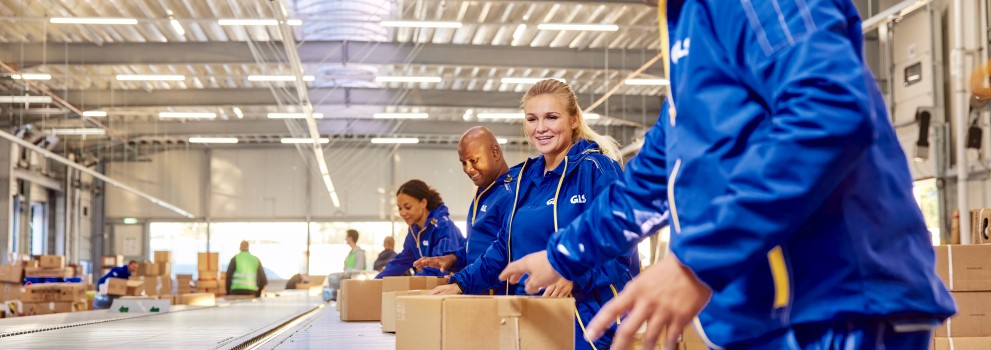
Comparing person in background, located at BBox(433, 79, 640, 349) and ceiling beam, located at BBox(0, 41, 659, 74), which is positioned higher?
ceiling beam, located at BBox(0, 41, 659, 74)

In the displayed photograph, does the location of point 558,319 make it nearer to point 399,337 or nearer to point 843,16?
point 399,337

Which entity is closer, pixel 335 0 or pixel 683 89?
pixel 683 89

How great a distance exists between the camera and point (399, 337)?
217 centimetres

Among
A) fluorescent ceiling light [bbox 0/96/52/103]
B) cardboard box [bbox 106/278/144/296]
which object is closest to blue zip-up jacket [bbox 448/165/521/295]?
cardboard box [bbox 106/278/144/296]

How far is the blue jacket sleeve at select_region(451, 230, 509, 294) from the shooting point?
2531 millimetres

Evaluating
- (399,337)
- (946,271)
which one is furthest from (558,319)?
(946,271)

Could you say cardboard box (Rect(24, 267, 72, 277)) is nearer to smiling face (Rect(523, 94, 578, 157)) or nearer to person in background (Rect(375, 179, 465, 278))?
person in background (Rect(375, 179, 465, 278))

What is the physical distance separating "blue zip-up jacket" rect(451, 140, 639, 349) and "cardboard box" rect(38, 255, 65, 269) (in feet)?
47.7

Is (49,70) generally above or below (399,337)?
above

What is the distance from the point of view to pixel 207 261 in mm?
20016

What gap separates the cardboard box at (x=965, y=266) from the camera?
4.45m

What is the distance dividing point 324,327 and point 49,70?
14.3 m

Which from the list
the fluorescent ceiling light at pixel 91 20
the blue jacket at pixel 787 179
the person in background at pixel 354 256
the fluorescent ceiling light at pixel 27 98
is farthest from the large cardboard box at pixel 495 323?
the fluorescent ceiling light at pixel 27 98

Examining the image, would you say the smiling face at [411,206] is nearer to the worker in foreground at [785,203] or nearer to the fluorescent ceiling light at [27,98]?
the worker in foreground at [785,203]
